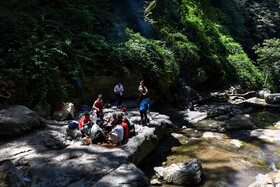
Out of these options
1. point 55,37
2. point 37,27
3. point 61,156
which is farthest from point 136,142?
point 37,27

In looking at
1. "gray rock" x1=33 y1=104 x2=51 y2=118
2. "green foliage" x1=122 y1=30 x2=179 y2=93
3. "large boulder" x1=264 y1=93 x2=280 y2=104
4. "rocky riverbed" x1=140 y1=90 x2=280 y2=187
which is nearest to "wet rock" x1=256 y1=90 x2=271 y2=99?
"large boulder" x1=264 y1=93 x2=280 y2=104

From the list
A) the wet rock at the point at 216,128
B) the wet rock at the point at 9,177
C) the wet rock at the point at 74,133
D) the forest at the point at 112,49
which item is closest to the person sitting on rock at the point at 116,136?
the wet rock at the point at 74,133

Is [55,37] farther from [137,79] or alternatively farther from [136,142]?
[136,142]

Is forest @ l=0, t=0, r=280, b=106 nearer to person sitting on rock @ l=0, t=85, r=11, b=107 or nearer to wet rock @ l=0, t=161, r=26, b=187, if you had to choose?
person sitting on rock @ l=0, t=85, r=11, b=107

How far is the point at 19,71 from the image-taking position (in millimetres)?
7352

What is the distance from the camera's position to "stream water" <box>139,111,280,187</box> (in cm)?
541

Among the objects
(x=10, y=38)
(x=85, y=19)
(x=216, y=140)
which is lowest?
(x=216, y=140)

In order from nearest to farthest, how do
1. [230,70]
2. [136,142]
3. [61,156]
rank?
1. [61,156]
2. [136,142]
3. [230,70]

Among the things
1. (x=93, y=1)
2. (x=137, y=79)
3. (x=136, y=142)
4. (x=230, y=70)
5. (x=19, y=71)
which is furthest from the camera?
(x=230, y=70)

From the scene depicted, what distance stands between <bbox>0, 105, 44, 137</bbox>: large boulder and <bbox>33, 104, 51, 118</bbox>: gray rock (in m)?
1.10

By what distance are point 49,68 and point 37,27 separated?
3127 millimetres

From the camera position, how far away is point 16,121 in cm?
576

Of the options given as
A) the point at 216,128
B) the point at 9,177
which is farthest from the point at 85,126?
the point at 216,128

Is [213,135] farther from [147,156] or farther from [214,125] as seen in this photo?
[147,156]
